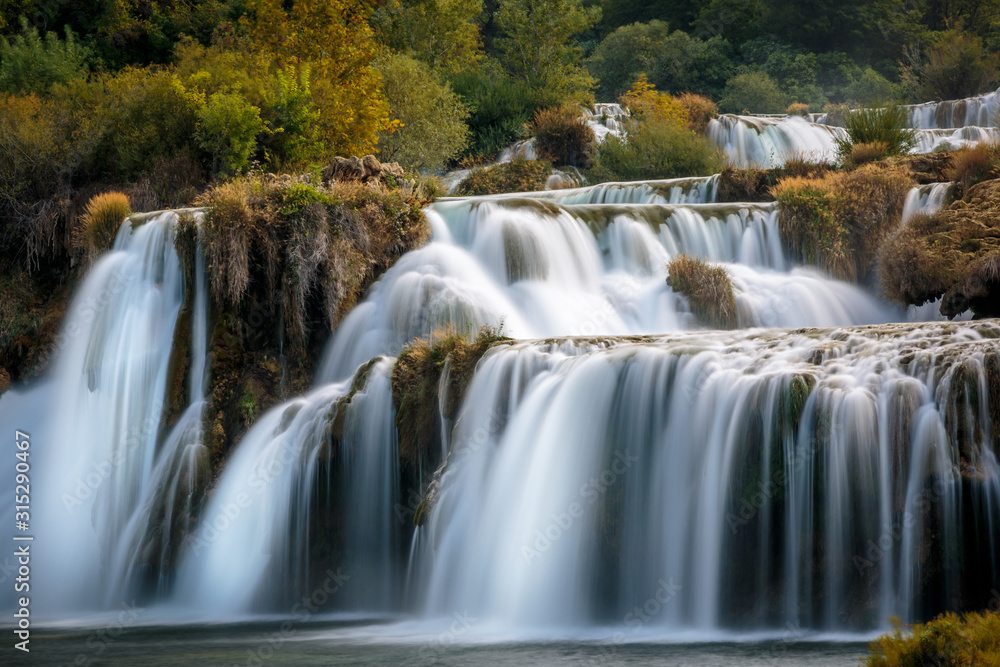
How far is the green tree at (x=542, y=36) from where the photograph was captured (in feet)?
108

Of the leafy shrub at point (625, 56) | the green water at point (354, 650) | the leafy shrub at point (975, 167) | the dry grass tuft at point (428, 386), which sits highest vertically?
the leafy shrub at point (625, 56)

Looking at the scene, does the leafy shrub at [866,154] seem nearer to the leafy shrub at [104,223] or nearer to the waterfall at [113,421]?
the waterfall at [113,421]

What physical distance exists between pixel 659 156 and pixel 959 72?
1632 centimetres

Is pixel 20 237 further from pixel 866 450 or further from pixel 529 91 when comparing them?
pixel 529 91

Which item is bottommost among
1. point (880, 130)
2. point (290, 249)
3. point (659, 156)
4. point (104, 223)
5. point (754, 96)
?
point (290, 249)

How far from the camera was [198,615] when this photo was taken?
10.0 meters

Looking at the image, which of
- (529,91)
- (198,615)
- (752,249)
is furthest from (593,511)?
(529,91)

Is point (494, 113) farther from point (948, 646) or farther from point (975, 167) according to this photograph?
point (948, 646)

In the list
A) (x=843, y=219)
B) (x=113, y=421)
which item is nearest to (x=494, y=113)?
(x=843, y=219)

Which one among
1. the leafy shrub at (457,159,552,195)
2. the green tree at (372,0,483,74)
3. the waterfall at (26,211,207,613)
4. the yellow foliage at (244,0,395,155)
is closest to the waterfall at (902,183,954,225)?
the yellow foliage at (244,0,395,155)

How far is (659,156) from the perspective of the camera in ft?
72.6

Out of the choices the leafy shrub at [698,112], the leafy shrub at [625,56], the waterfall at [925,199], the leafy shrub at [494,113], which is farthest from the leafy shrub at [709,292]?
the leafy shrub at [625,56]

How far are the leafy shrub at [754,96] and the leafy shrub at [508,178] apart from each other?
55.9 feet

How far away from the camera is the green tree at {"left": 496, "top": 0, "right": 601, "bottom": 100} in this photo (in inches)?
1300
